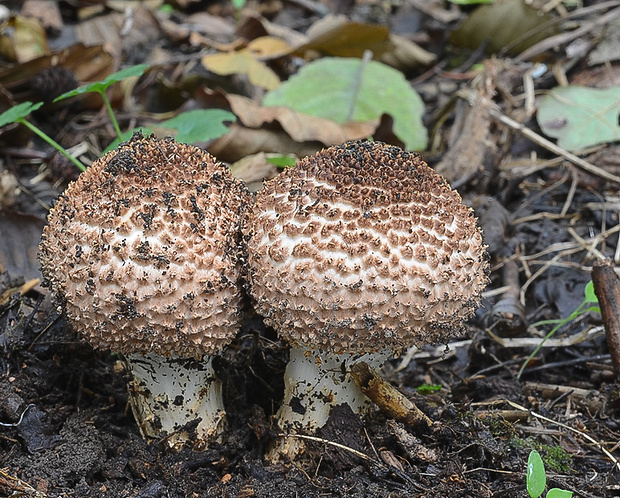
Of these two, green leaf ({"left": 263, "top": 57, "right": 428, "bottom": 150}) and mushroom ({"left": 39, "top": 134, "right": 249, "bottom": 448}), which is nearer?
mushroom ({"left": 39, "top": 134, "right": 249, "bottom": 448})

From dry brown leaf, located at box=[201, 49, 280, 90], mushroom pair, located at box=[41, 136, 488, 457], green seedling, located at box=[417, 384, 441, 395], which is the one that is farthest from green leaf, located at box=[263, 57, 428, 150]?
mushroom pair, located at box=[41, 136, 488, 457]

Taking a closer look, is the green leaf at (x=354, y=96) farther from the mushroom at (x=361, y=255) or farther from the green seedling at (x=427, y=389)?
the mushroom at (x=361, y=255)

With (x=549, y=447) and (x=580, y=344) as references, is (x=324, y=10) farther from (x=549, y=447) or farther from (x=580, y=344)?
(x=549, y=447)

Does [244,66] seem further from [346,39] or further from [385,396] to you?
→ [385,396]

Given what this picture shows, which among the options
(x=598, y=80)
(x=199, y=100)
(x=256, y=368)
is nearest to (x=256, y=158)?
(x=199, y=100)

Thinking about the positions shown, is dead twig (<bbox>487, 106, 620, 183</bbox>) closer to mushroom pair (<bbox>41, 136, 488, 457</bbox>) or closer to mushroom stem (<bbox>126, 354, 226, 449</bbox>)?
mushroom pair (<bbox>41, 136, 488, 457</bbox>)

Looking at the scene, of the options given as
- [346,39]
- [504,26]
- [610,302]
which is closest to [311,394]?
[610,302]
